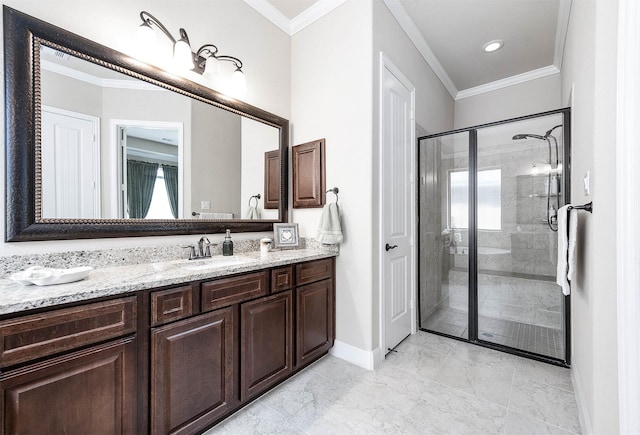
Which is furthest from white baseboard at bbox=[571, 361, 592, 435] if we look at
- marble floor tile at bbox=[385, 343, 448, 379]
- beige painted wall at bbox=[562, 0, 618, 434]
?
marble floor tile at bbox=[385, 343, 448, 379]

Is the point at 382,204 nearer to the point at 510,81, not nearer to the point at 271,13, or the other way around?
the point at 271,13

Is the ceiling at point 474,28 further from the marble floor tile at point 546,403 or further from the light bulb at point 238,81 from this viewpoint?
the marble floor tile at point 546,403

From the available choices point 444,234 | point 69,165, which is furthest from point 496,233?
point 69,165

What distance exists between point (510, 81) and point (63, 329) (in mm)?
4916

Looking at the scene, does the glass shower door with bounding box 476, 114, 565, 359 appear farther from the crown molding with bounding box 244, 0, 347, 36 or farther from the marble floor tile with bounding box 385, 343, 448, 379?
the crown molding with bounding box 244, 0, 347, 36

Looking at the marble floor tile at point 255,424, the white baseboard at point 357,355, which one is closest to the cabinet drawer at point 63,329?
the marble floor tile at point 255,424

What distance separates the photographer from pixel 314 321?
212 cm

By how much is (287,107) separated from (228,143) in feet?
2.53

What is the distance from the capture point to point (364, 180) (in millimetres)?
2154

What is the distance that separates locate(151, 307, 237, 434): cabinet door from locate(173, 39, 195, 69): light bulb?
5.15 ft

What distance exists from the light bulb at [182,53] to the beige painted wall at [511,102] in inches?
147

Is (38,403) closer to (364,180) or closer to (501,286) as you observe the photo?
(364,180)

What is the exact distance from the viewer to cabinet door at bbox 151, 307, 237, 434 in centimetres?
127

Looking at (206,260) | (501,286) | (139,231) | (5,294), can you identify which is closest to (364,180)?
(206,260)
